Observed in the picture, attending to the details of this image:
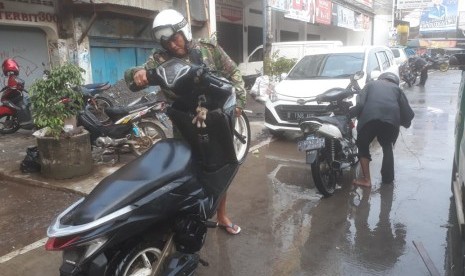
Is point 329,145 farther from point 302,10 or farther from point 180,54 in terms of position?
point 302,10

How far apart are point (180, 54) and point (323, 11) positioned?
17671 mm

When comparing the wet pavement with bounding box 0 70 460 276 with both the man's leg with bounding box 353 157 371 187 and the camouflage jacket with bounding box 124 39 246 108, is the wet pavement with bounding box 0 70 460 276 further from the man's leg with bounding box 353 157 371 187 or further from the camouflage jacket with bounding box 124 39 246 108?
the camouflage jacket with bounding box 124 39 246 108

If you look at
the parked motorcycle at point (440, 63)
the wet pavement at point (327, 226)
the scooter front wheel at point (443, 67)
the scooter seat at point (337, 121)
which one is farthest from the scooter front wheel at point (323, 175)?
the scooter front wheel at point (443, 67)

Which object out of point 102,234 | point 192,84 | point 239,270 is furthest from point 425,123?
point 102,234

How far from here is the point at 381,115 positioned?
483 cm

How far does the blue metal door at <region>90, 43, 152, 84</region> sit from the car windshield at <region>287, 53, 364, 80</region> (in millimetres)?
5138

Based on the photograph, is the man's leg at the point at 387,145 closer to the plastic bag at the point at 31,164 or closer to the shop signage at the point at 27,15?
the plastic bag at the point at 31,164

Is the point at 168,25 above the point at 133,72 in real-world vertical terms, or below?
above

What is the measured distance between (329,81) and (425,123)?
10.5 ft

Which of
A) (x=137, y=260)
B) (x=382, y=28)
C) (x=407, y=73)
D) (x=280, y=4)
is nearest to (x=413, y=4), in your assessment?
(x=382, y=28)

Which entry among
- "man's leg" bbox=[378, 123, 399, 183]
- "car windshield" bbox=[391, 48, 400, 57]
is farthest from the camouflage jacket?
"car windshield" bbox=[391, 48, 400, 57]

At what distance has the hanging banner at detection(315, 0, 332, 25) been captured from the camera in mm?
18422

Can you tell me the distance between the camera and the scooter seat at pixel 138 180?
220cm

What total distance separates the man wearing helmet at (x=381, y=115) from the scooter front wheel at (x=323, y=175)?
1.35 feet
